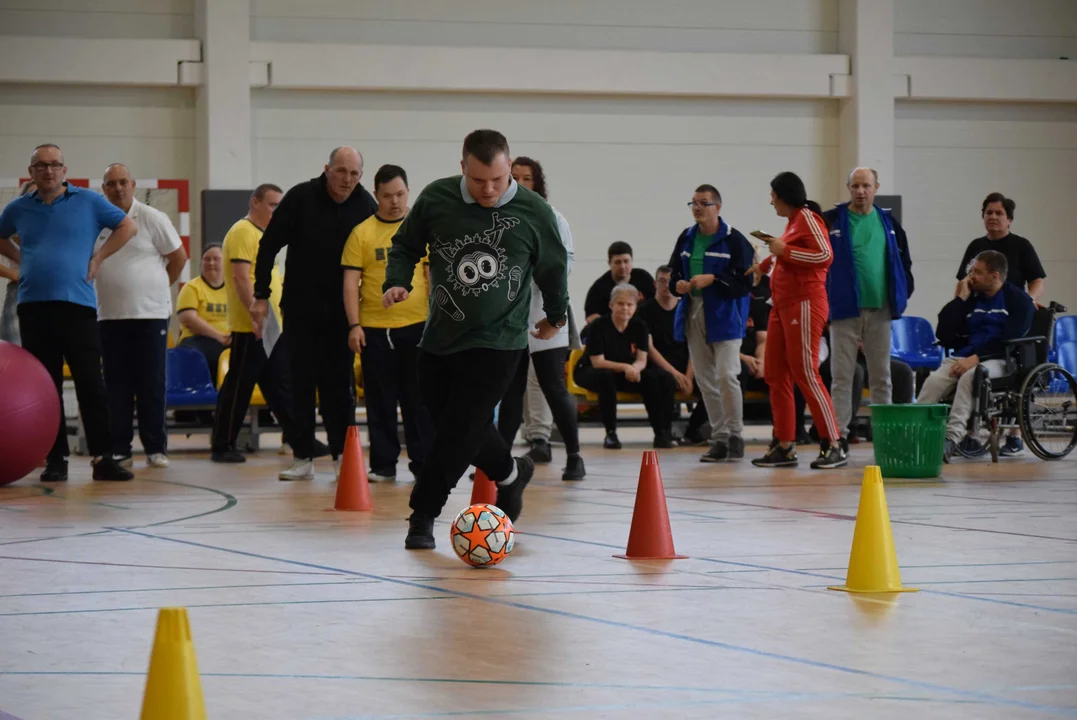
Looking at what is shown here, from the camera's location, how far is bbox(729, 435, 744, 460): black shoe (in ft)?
32.3

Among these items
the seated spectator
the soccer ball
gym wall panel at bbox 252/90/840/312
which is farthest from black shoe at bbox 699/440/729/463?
gym wall panel at bbox 252/90/840/312

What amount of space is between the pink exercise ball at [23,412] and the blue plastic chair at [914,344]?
7.33 metres

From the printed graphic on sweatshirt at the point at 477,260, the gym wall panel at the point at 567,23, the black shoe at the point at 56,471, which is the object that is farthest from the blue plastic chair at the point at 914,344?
the printed graphic on sweatshirt at the point at 477,260

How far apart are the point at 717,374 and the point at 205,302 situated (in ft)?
14.2

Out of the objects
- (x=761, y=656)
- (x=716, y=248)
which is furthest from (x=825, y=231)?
(x=761, y=656)

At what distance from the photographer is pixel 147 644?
11.1ft

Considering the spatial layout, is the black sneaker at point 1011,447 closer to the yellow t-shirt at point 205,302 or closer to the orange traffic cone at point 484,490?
the orange traffic cone at point 484,490

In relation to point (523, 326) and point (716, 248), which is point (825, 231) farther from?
point (523, 326)

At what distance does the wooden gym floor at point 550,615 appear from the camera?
2.83m

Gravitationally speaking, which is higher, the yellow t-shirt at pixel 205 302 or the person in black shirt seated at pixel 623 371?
the yellow t-shirt at pixel 205 302

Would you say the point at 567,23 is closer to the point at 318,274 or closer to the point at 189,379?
the point at 189,379

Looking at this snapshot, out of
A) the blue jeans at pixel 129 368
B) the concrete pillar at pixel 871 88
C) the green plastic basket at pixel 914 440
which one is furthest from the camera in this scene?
the concrete pillar at pixel 871 88

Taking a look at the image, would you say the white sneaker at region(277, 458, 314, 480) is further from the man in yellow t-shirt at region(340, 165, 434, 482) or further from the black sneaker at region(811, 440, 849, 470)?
the black sneaker at region(811, 440, 849, 470)

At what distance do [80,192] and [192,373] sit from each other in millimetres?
3302
